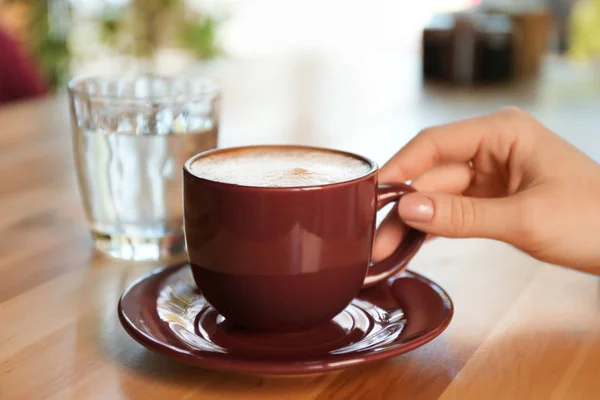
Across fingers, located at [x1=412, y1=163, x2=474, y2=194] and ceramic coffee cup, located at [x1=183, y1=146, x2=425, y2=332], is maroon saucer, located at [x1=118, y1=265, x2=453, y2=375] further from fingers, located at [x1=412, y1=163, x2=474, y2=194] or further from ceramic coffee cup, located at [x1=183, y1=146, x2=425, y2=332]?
fingers, located at [x1=412, y1=163, x2=474, y2=194]

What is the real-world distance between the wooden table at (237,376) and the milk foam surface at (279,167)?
141 mm

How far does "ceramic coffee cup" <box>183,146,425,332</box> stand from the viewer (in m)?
0.52

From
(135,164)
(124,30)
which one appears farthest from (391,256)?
(124,30)

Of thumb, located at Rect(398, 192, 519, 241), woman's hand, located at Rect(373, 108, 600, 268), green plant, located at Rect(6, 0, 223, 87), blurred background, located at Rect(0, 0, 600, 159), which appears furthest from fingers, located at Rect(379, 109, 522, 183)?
green plant, located at Rect(6, 0, 223, 87)

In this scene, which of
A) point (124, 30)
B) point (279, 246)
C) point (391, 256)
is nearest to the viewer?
point (279, 246)

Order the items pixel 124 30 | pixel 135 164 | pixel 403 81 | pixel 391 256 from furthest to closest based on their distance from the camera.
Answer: pixel 124 30, pixel 403 81, pixel 135 164, pixel 391 256

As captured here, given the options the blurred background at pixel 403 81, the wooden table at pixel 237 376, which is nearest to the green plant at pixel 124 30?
the blurred background at pixel 403 81

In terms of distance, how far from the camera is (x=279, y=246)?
527 millimetres

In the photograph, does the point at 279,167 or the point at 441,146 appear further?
the point at 441,146

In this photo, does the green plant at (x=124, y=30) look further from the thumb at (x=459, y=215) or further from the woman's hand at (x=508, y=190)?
the thumb at (x=459, y=215)

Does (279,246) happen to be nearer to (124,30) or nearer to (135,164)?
(135,164)

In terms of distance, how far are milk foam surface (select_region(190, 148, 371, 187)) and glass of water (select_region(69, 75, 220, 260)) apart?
0.52ft

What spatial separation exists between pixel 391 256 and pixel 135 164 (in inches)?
11.3

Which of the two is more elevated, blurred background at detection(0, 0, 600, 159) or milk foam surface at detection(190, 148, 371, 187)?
milk foam surface at detection(190, 148, 371, 187)
